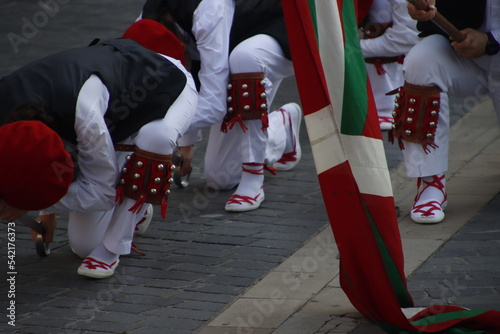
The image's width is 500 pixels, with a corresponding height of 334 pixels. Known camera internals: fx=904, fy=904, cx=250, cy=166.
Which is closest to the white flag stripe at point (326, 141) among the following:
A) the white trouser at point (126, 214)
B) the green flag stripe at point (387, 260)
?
the green flag stripe at point (387, 260)

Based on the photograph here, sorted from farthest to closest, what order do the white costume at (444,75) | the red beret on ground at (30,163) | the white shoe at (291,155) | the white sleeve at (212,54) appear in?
the white shoe at (291,155)
the white sleeve at (212,54)
the white costume at (444,75)
the red beret on ground at (30,163)

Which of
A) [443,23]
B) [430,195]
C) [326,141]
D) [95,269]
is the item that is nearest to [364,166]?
[326,141]

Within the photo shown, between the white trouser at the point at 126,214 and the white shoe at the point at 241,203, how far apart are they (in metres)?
0.78

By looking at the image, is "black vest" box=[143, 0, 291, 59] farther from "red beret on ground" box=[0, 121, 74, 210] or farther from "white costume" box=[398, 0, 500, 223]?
"red beret on ground" box=[0, 121, 74, 210]

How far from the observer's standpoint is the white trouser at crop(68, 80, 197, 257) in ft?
13.3

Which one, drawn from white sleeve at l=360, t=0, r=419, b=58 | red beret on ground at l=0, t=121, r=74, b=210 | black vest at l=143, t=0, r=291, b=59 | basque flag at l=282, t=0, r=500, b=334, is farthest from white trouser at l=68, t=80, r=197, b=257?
white sleeve at l=360, t=0, r=419, b=58

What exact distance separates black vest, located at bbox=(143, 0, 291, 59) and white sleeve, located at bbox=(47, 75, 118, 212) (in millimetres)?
1197

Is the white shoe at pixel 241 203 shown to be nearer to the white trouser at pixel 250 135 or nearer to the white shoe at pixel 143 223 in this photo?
the white trouser at pixel 250 135

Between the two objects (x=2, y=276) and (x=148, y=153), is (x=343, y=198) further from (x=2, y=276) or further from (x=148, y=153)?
(x=2, y=276)

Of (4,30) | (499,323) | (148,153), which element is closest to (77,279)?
(148,153)

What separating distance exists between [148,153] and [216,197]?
1.32 meters

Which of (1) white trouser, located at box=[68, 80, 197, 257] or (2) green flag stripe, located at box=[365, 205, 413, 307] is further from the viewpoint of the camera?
(1) white trouser, located at box=[68, 80, 197, 257]

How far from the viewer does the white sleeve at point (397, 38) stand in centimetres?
585

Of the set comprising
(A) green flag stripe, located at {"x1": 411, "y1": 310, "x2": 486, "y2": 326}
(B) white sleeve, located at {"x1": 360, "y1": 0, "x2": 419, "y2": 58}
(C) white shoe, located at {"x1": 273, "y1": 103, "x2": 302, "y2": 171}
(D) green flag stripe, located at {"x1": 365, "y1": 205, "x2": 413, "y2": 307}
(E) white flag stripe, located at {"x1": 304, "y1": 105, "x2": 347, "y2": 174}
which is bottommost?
(C) white shoe, located at {"x1": 273, "y1": 103, "x2": 302, "y2": 171}
